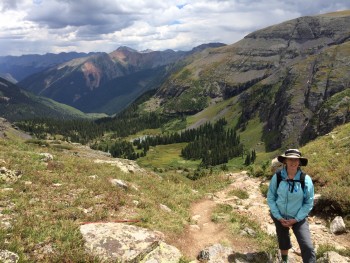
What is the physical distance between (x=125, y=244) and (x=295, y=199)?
7147mm

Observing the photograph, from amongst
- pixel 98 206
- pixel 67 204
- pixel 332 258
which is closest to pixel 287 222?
pixel 332 258

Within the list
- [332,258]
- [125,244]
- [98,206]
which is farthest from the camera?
[98,206]

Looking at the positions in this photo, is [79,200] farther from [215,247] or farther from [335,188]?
[335,188]

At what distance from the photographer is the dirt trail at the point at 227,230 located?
1603 centimetres

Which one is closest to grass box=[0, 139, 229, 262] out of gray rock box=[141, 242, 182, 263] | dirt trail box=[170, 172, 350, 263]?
dirt trail box=[170, 172, 350, 263]

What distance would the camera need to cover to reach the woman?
12609 mm

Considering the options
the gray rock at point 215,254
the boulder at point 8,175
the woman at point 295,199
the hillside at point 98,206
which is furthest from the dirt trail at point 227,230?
the boulder at point 8,175

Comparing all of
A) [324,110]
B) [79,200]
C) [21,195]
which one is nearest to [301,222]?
[79,200]

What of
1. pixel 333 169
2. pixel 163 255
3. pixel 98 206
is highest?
pixel 98 206

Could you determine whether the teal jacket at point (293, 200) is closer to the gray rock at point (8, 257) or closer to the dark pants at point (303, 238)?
the dark pants at point (303, 238)

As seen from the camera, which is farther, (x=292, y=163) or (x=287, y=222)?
(x=287, y=222)

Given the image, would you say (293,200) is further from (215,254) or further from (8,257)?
(8,257)

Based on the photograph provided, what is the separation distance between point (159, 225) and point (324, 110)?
555ft

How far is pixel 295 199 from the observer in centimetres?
1284
